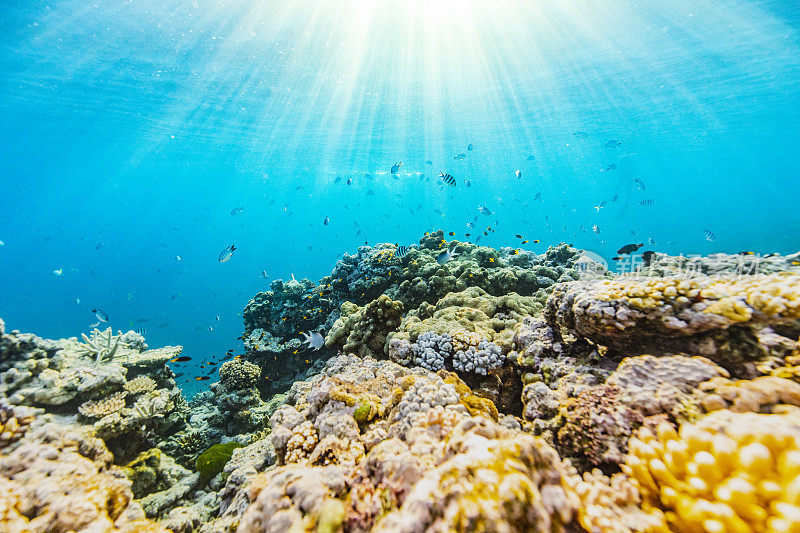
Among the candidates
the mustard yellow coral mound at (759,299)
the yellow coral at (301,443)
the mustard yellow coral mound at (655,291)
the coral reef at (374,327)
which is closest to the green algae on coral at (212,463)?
the coral reef at (374,327)

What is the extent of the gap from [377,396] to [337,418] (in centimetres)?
75

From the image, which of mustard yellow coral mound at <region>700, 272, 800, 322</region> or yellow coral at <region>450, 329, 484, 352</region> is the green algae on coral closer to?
yellow coral at <region>450, 329, 484, 352</region>

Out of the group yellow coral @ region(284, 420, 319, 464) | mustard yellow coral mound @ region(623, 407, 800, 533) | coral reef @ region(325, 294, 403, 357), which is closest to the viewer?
mustard yellow coral mound @ region(623, 407, 800, 533)

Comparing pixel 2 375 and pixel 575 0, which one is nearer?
pixel 2 375

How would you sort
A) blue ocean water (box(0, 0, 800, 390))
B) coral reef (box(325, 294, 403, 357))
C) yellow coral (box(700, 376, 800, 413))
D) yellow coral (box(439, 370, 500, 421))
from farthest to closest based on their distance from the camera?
1. blue ocean water (box(0, 0, 800, 390))
2. coral reef (box(325, 294, 403, 357))
3. yellow coral (box(439, 370, 500, 421))
4. yellow coral (box(700, 376, 800, 413))

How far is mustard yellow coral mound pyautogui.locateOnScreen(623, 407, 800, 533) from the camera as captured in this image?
42.8 inches

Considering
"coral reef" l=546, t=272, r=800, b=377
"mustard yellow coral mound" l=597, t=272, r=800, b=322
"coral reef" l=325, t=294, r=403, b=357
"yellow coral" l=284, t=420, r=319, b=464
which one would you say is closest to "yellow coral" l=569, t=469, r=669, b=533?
"coral reef" l=546, t=272, r=800, b=377

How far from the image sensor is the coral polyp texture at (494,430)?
1.31 metres

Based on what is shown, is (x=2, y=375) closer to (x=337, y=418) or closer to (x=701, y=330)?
(x=337, y=418)

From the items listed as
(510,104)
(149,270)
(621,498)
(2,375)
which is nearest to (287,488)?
(621,498)

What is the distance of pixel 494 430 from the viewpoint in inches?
72.8

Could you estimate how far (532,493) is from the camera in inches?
51.7

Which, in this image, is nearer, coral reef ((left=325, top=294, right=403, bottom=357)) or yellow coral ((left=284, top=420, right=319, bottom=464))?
yellow coral ((left=284, top=420, right=319, bottom=464))

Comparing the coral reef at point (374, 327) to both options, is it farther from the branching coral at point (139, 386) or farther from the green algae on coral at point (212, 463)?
the branching coral at point (139, 386)
